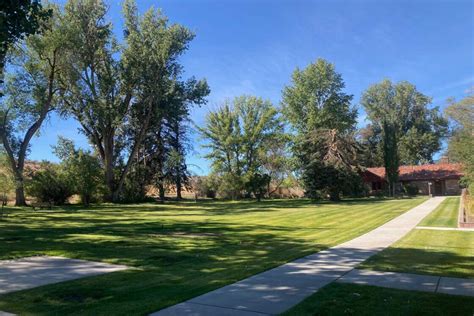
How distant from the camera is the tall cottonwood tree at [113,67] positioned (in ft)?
117

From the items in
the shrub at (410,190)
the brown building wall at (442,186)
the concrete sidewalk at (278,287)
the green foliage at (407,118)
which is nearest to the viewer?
the concrete sidewalk at (278,287)

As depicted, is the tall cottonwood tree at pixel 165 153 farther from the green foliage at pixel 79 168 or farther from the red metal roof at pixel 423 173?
the red metal roof at pixel 423 173

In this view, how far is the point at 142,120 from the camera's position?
43.5 meters

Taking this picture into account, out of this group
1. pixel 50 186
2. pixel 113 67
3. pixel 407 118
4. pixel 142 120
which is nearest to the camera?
pixel 50 186

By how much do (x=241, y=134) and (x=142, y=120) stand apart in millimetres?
20357

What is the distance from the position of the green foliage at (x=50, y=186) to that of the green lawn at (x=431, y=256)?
95.1 ft

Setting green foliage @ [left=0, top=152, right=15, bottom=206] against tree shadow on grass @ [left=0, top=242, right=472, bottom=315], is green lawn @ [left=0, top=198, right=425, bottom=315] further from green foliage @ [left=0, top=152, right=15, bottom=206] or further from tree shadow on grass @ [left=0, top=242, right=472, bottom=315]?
green foliage @ [left=0, top=152, right=15, bottom=206]

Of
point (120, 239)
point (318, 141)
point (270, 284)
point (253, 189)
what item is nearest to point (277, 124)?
point (253, 189)

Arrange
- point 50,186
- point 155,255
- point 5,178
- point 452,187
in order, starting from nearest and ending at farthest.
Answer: point 155,255
point 5,178
point 50,186
point 452,187

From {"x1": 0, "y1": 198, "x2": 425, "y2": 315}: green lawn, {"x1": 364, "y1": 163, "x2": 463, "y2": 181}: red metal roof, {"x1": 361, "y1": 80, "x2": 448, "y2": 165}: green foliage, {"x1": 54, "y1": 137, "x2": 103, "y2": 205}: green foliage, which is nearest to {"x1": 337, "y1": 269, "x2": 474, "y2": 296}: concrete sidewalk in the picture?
{"x1": 0, "y1": 198, "x2": 425, "y2": 315}: green lawn

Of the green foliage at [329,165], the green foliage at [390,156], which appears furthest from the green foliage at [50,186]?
the green foliage at [390,156]

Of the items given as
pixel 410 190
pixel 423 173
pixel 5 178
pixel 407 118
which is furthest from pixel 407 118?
pixel 5 178

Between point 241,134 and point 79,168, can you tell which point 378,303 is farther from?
point 241,134

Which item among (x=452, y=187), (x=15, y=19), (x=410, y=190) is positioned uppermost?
(x=15, y=19)
